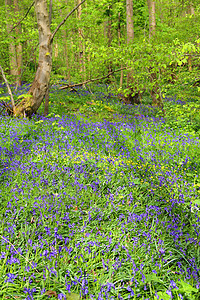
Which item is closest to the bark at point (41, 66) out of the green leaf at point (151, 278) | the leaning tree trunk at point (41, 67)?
the leaning tree trunk at point (41, 67)

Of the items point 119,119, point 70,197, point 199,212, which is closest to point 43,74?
point 119,119

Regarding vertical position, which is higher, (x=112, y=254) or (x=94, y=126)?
(x=94, y=126)

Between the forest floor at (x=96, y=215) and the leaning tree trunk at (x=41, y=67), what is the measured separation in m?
0.87

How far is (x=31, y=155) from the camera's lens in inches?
189

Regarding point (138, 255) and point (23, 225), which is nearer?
point (138, 255)

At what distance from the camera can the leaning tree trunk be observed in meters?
6.93

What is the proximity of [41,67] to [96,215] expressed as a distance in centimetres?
560

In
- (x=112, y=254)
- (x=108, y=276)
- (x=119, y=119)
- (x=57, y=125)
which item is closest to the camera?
(x=108, y=276)

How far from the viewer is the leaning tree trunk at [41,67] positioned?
6.93 meters

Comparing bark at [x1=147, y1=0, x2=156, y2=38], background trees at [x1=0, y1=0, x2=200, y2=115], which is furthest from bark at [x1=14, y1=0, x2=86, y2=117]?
bark at [x1=147, y1=0, x2=156, y2=38]

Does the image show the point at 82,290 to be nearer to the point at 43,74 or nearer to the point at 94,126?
the point at 94,126

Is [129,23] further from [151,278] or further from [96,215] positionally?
[151,278]

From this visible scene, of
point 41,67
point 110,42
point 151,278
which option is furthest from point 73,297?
point 110,42

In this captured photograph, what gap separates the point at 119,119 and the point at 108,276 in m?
6.08
